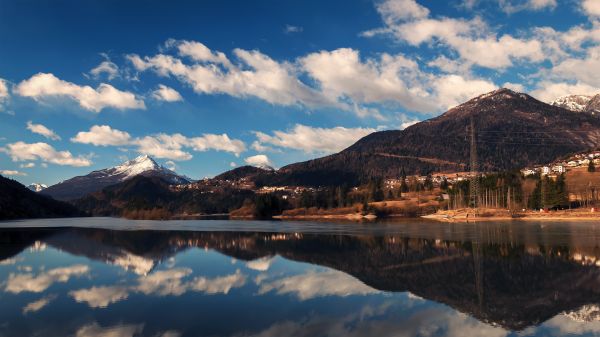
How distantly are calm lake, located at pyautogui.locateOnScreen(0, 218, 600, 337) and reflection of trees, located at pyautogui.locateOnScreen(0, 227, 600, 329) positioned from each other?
11 centimetres

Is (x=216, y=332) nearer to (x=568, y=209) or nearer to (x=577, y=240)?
(x=577, y=240)

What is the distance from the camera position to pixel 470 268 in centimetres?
4109

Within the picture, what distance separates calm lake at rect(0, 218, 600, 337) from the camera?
2253 centimetres

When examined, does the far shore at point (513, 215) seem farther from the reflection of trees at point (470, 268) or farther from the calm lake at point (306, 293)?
the calm lake at point (306, 293)

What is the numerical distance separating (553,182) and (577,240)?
120132 mm

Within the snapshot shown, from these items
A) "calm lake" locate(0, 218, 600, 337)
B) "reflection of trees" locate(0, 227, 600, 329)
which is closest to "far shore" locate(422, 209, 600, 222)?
"reflection of trees" locate(0, 227, 600, 329)

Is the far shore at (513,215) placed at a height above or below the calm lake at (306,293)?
above

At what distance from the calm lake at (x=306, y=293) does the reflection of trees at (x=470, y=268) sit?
0.11 meters

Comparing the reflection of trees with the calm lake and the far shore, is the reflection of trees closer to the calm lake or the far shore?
the calm lake

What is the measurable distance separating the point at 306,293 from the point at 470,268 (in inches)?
680

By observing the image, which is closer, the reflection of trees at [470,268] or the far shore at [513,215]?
the reflection of trees at [470,268]

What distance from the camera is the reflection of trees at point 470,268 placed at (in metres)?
27.9

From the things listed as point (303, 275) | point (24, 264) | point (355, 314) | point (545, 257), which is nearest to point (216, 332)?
point (355, 314)

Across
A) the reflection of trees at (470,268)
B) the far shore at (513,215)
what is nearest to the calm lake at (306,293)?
the reflection of trees at (470,268)
